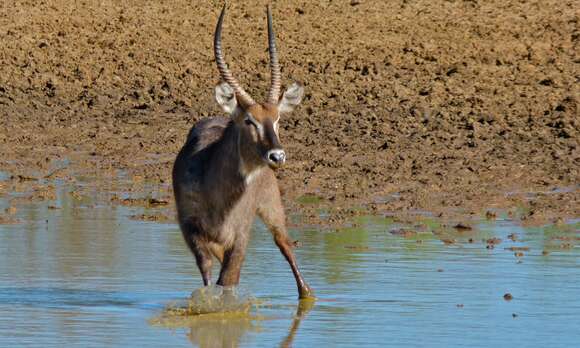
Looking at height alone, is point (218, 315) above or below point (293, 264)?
above

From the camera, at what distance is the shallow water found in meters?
8.62

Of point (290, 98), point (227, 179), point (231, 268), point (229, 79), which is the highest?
point (229, 79)

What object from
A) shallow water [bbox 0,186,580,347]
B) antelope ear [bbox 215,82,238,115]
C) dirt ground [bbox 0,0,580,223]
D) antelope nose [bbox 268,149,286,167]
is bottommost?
dirt ground [bbox 0,0,580,223]

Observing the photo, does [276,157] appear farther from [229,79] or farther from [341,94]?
[341,94]

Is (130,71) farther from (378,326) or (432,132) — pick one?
(378,326)

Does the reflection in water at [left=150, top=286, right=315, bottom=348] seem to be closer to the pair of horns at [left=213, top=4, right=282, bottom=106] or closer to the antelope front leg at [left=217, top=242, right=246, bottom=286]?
the antelope front leg at [left=217, top=242, right=246, bottom=286]

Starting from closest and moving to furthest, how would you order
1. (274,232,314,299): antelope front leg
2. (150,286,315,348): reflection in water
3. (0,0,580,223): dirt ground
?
1. (150,286,315,348): reflection in water
2. (274,232,314,299): antelope front leg
3. (0,0,580,223): dirt ground

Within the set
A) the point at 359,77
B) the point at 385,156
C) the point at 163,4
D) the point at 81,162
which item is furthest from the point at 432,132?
the point at 163,4

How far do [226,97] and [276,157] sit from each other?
77cm

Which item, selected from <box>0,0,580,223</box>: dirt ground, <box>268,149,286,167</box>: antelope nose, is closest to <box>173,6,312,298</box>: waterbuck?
<box>268,149,286,167</box>: antelope nose

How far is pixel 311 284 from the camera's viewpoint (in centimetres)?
1063

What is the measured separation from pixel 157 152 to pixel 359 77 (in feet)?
10.9

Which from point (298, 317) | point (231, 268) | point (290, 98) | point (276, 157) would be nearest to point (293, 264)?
point (231, 268)

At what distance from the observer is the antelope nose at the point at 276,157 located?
872 centimetres
